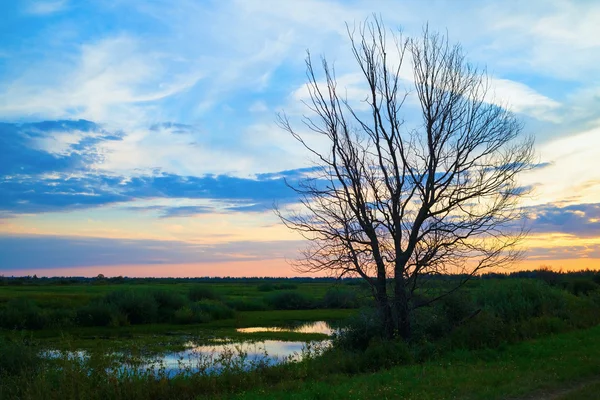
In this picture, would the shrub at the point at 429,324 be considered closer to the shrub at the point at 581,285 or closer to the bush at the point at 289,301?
the shrub at the point at 581,285

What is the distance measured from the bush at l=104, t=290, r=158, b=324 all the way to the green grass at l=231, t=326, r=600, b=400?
2960cm

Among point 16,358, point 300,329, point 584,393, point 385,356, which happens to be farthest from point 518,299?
point 16,358

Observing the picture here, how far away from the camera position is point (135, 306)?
39.2 meters

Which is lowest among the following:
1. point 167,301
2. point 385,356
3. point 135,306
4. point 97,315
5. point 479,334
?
point 97,315

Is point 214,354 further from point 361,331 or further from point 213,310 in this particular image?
point 213,310

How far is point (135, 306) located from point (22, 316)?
26.8ft

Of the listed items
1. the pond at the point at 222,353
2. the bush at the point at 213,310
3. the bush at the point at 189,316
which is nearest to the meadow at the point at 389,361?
the pond at the point at 222,353

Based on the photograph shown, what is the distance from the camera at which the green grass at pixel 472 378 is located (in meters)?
10.5

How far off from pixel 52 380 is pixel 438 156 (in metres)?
13.8

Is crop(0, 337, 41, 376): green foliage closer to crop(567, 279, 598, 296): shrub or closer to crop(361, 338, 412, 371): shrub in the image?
A: crop(361, 338, 412, 371): shrub

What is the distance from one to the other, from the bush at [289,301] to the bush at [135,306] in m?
16.9

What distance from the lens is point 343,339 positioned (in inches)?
692

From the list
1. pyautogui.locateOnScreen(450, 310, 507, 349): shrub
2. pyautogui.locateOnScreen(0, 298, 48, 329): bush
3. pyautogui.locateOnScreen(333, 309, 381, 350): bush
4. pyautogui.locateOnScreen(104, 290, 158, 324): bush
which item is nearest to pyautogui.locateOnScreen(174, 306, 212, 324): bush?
pyautogui.locateOnScreen(104, 290, 158, 324): bush

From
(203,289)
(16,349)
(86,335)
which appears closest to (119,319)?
(86,335)
